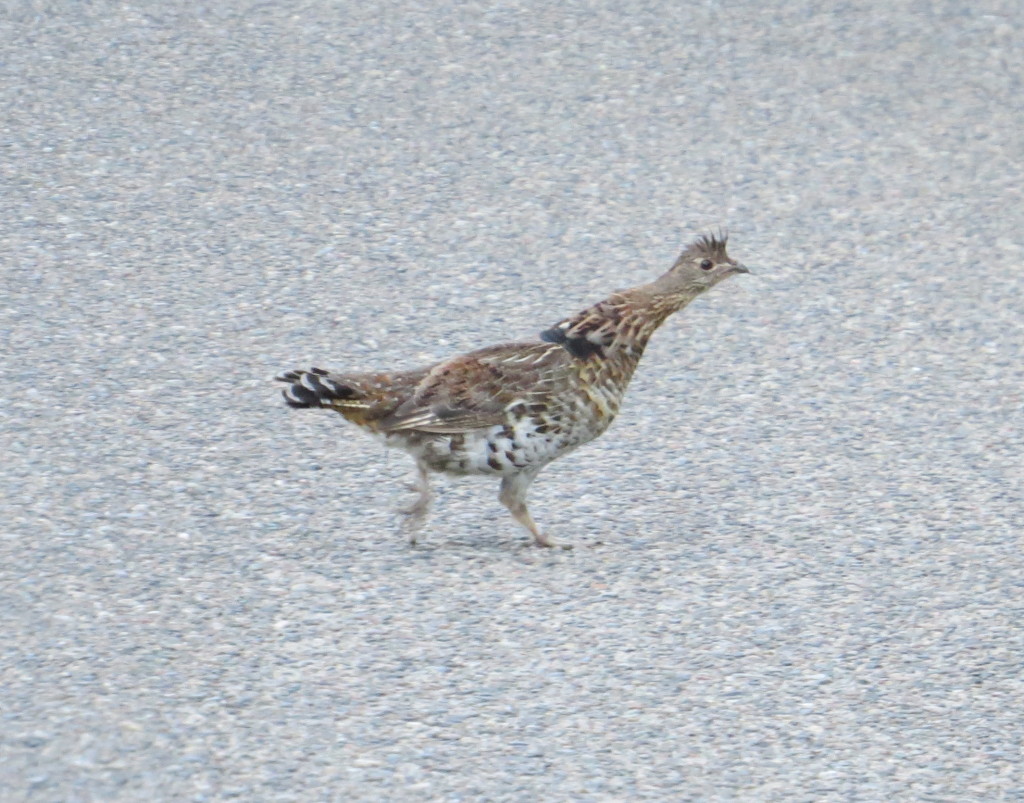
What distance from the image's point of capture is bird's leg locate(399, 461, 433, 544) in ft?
20.0

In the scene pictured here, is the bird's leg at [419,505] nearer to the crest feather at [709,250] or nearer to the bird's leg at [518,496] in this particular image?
the bird's leg at [518,496]

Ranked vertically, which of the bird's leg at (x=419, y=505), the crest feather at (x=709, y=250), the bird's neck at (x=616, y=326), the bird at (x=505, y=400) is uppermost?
the crest feather at (x=709, y=250)

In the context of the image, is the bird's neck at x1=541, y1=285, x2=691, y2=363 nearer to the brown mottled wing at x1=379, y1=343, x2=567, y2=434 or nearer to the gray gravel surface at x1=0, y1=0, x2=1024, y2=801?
the brown mottled wing at x1=379, y1=343, x2=567, y2=434

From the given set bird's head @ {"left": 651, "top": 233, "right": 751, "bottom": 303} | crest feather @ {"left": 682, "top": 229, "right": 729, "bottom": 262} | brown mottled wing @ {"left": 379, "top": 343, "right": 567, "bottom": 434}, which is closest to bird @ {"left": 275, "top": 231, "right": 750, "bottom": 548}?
brown mottled wing @ {"left": 379, "top": 343, "right": 567, "bottom": 434}

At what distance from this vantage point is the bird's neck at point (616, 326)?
618cm

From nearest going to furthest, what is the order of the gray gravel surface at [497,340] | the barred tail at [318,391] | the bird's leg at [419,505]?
the gray gravel surface at [497,340], the barred tail at [318,391], the bird's leg at [419,505]

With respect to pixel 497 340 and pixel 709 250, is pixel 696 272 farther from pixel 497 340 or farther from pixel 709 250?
pixel 497 340

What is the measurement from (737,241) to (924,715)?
15.0 ft

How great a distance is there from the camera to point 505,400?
5.99 m

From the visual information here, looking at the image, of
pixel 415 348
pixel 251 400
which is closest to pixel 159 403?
pixel 251 400

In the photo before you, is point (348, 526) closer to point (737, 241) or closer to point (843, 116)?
point (737, 241)

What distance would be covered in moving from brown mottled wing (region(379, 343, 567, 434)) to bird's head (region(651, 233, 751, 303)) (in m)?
0.51

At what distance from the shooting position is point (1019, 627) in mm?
5820

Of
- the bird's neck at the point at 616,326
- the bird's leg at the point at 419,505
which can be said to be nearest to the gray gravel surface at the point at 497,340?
the bird's leg at the point at 419,505
